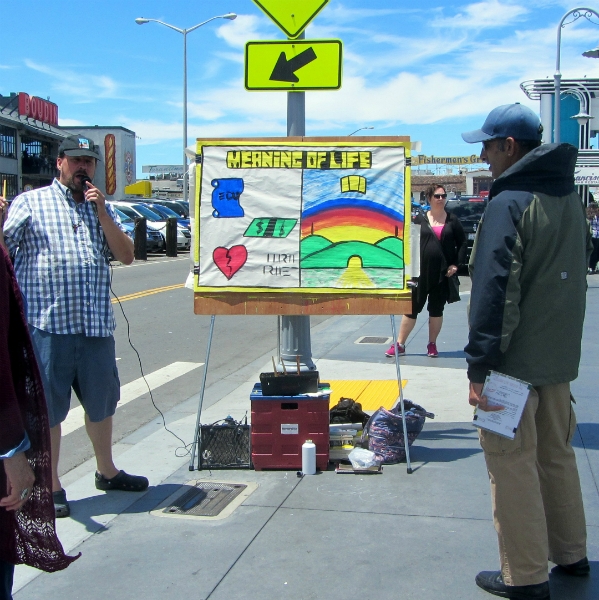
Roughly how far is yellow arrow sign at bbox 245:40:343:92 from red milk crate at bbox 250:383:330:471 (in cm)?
202

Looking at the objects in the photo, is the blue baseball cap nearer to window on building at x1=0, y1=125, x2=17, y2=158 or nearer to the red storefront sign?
window on building at x1=0, y1=125, x2=17, y2=158

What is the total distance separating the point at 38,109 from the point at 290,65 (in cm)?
4711

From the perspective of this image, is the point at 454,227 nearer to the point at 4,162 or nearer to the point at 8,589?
the point at 8,589

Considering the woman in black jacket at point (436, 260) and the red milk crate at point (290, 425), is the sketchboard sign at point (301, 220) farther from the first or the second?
the woman in black jacket at point (436, 260)

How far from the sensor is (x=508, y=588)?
10.6 ft

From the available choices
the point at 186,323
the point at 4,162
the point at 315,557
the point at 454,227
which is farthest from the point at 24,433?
the point at 4,162

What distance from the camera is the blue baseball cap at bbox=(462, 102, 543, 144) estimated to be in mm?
3264

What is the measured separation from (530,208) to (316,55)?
2.48 metres

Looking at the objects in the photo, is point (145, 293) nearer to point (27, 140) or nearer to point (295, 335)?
point (295, 335)

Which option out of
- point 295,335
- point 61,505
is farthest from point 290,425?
point 61,505

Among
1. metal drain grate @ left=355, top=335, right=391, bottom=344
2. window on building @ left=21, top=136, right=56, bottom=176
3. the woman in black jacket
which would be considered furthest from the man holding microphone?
window on building @ left=21, top=136, right=56, bottom=176

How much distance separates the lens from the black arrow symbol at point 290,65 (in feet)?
16.8

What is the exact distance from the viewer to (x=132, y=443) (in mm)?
5691

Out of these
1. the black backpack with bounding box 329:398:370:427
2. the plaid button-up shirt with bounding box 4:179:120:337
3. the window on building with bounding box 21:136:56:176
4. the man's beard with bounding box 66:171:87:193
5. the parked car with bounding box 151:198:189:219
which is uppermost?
the window on building with bounding box 21:136:56:176
